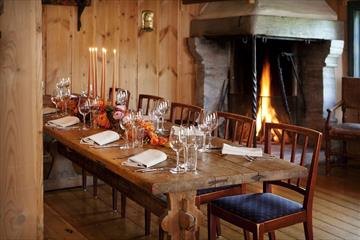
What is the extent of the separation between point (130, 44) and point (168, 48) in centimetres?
44

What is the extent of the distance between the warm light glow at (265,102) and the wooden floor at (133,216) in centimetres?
118

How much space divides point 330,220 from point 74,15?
301 centimetres

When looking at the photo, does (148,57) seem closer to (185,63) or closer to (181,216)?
(185,63)

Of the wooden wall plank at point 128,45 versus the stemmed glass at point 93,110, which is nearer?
the stemmed glass at point 93,110

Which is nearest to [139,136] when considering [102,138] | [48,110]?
[102,138]

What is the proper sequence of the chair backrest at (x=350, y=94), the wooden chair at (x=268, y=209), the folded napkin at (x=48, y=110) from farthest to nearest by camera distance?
the chair backrest at (x=350, y=94), the folded napkin at (x=48, y=110), the wooden chair at (x=268, y=209)

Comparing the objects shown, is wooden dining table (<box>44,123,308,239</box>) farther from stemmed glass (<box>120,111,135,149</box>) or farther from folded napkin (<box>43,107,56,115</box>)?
folded napkin (<box>43,107,56,115</box>)

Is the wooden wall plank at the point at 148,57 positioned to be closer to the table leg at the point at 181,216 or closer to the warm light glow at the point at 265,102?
the warm light glow at the point at 265,102

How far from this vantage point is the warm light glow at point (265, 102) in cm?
564

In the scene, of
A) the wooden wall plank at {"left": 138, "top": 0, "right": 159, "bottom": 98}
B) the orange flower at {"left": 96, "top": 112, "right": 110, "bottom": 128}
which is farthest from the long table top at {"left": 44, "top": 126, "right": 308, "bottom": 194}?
the wooden wall plank at {"left": 138, "top": 0, "right": 159, "bottom": 98}

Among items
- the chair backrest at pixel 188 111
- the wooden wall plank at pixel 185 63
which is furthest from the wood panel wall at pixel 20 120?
the wooden wall plank at pixel 185 63

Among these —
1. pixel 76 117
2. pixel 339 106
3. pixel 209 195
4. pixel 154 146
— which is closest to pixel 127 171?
pixel 154 146

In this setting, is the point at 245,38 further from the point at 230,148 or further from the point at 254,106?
the point at 230,148

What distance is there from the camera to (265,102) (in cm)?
569
